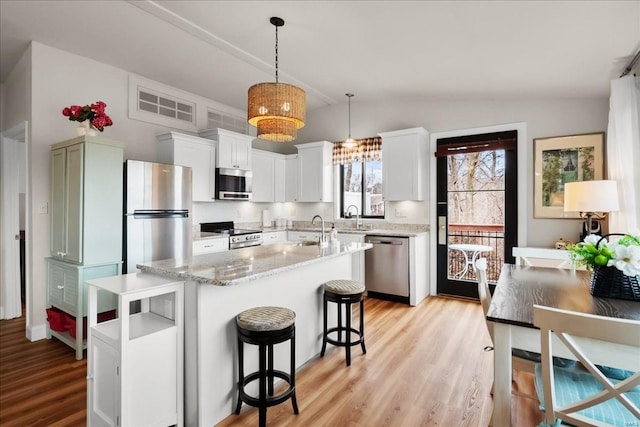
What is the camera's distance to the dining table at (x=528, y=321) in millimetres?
1323

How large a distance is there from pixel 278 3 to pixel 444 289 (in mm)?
4076

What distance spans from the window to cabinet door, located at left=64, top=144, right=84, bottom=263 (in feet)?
12.3

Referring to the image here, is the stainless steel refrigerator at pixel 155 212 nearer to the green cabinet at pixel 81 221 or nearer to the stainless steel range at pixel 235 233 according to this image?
the green cabinet at pixel 81 221

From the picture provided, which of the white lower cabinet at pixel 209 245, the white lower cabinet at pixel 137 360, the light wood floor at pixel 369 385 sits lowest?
the light wood floor at pixel 369 385

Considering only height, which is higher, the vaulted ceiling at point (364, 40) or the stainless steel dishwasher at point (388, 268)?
the vaulted ceiling at point (364, 40)

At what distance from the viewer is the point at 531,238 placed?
4027mm

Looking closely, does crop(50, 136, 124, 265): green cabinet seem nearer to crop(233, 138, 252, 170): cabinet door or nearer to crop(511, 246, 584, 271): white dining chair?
crop(233, 138, 252, 170): cabinet door

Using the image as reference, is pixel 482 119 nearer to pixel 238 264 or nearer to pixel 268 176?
pixel 268 176

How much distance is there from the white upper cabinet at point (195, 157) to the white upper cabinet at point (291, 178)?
1.59 meters

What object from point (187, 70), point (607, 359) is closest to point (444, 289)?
point (607, 359)

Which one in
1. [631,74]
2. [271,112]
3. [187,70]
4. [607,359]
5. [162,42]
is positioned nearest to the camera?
[607,359]

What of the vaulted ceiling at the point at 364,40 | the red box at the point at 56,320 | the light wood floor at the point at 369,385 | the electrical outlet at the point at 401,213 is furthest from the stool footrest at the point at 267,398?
the electrical outlet at the point at 401,213

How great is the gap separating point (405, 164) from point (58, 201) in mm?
4099

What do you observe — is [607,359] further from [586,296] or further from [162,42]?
[162,42]
